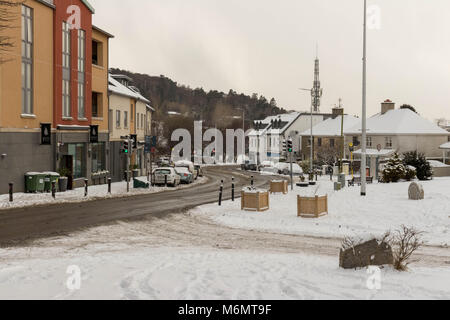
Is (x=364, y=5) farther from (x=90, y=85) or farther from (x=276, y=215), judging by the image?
(x=90, y=85)

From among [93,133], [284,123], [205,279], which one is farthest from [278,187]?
[284,123]

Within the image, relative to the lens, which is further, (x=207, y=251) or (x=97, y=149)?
(x=97, y=149)

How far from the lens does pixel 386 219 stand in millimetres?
17469

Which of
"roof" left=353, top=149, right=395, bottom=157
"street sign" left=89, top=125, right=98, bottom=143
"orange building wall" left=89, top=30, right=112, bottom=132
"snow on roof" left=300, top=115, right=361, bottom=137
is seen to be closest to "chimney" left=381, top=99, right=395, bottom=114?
"roof" left=353, top=149, right=395, bottom=157

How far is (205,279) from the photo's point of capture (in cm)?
855

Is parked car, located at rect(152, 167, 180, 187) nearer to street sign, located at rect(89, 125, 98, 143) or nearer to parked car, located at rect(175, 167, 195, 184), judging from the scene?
parked car, located at rect(175, 167, 195, 184)

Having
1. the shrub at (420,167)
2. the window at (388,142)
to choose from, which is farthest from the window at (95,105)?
the window at (388,142)

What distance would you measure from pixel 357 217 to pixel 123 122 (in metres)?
29.3

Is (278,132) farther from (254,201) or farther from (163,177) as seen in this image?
(254,201)

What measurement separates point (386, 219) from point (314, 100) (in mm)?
94455

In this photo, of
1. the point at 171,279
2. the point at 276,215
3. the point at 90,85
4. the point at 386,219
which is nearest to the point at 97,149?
the point at 90,85

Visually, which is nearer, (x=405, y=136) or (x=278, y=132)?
(x=405, y=136)

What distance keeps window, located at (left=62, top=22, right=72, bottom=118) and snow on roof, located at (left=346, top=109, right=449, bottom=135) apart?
4108 cm

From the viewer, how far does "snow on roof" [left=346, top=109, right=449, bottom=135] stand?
196 ft
